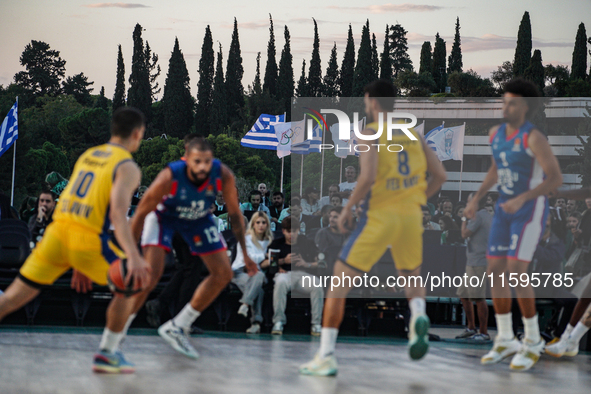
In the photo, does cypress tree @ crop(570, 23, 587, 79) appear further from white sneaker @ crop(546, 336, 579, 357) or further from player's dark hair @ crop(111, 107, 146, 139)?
Result: player's dark hair @ crop(111, 107, 146, 139)

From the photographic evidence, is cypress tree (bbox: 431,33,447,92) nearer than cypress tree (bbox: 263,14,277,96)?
No

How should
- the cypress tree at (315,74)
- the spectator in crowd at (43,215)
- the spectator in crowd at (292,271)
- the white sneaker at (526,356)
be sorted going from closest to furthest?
the white sneaker at (526,356), the spectator in crowd at (292,271), the spectator in crowd at (43,215), the cypress tree at (315,74)

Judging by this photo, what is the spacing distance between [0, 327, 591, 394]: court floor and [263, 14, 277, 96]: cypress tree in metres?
68.9

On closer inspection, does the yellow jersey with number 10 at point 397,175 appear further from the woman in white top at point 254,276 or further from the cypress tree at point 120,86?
the cypress tree at point 120,86

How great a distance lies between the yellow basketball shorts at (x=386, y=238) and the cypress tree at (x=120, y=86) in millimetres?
72448

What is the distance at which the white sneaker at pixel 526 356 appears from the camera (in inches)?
238

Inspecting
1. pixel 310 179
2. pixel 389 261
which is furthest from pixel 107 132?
pixel 389 261

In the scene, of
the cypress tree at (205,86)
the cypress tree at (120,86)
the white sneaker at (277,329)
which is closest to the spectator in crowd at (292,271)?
the white sneaker at (277,329)

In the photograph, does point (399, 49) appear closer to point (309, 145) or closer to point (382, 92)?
point (309, 145)

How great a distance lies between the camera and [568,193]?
656 cm

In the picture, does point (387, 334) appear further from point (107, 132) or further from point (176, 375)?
point (107, 132)

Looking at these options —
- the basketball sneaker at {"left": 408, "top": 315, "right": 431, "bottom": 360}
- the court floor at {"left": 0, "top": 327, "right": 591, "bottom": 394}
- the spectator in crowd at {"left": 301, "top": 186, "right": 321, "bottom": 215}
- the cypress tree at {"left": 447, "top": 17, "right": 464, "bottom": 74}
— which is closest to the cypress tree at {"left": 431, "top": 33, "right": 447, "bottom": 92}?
the cypress tree at {"left": 447, "top": 17, "right": 464, "bottom": 74}

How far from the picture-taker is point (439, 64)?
84.3m

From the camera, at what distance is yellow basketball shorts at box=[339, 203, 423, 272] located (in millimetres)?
5359
